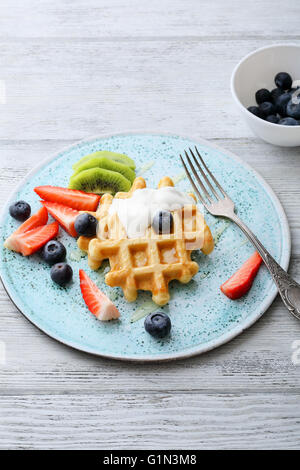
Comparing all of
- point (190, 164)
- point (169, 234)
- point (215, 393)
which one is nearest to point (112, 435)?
point (215, 393)

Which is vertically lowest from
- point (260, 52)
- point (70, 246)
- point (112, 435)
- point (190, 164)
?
point (112, 435)

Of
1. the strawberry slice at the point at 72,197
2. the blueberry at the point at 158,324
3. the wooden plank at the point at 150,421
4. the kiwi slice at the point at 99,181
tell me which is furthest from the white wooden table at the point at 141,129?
the kiwi slice at the point at 99,181

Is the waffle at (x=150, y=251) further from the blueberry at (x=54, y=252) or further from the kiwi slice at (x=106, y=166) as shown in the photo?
the kiwi slice at (x=106, y=166)

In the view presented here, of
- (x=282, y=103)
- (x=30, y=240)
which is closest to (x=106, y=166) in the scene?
(x=30, y=240)

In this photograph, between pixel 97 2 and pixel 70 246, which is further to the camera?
pixel 97 2

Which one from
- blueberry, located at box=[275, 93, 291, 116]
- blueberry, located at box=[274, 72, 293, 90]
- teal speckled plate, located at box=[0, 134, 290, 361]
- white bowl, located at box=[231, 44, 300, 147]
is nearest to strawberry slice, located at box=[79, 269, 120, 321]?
teal speckled plate, located at box=[0, 134, 290, 361]

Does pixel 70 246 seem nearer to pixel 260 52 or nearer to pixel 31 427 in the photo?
pixel 31 427
